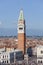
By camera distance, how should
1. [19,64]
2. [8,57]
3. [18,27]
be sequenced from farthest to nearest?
[18,27] → [8,57] → [19,64]

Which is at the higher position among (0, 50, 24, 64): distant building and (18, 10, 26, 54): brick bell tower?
(18, 10, 26, 54): brick bell tower

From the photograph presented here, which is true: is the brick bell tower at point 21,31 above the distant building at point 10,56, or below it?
above

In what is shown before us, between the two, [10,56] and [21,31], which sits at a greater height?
[21,31]

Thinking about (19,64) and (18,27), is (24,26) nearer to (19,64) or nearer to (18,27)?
(18,27)

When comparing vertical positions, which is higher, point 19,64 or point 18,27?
point 18,27

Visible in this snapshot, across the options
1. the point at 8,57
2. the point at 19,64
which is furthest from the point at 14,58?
the point at 19,64

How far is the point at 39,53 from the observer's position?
5081 centimetres

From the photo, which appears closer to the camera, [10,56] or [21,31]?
[10,56]

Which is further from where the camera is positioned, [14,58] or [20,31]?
[20,31]

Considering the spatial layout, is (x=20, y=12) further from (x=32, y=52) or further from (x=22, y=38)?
(x=32, y=52)

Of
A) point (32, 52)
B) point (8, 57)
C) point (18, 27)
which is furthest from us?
Result: point (32, 52)

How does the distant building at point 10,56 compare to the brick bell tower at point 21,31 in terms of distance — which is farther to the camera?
the brick bell tower at point 21,31

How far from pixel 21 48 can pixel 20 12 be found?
4.95 meters

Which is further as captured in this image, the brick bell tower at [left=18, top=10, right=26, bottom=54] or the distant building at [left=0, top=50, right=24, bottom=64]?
the brick bell tower at [left=18, top=10, right=26, bottom=54]
